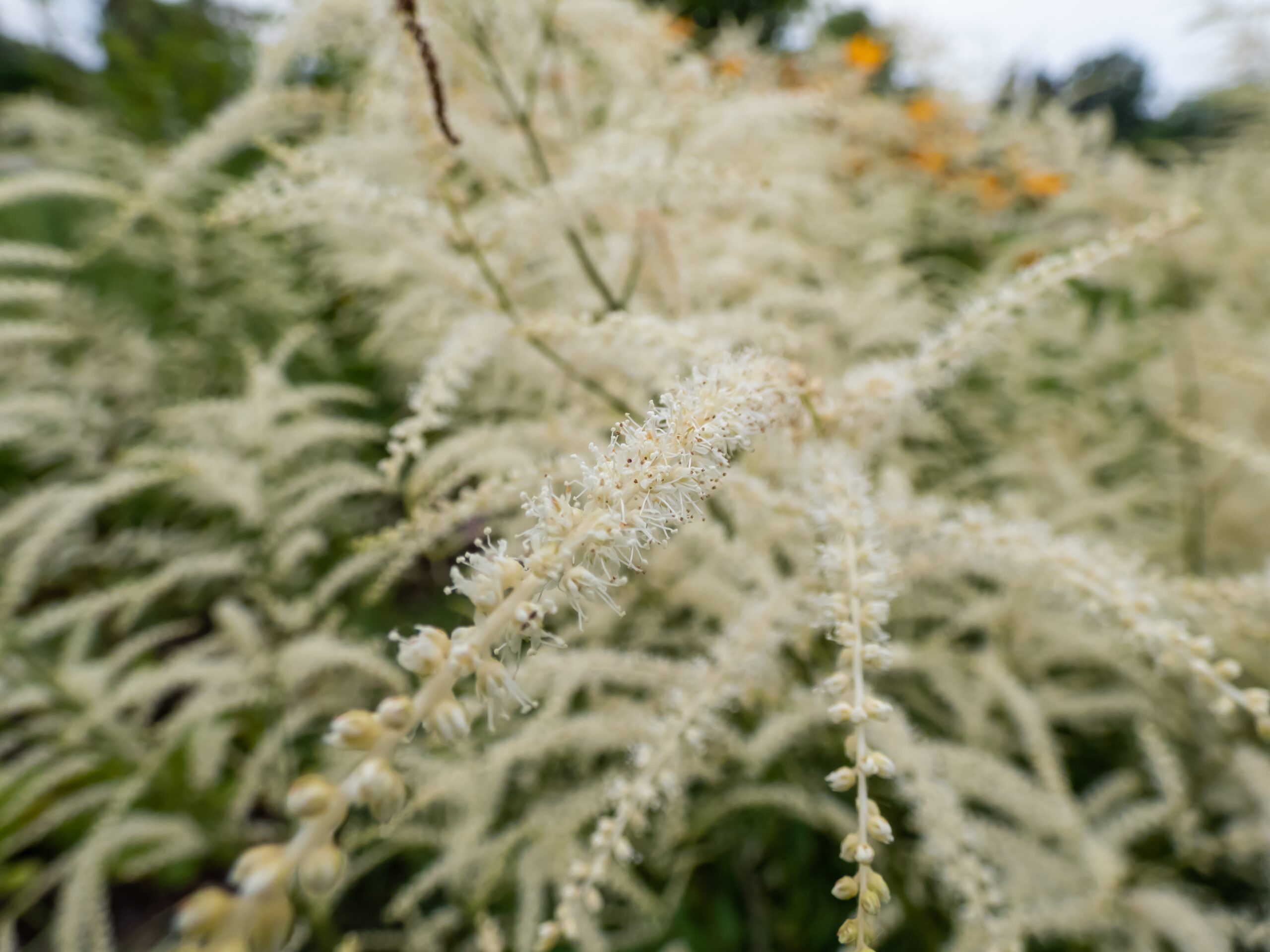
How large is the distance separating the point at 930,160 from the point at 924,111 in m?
0.33

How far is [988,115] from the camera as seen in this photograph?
131 inches

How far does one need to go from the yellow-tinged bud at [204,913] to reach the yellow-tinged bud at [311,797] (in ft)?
0.13

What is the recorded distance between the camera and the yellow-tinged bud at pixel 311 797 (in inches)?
12.8

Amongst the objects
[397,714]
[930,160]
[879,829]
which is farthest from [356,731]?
[930,160]

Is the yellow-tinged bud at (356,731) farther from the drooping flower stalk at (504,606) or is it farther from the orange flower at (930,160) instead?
the orange flower at (930,160)

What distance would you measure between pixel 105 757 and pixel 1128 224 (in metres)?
3.13

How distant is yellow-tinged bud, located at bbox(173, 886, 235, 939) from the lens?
29 cm

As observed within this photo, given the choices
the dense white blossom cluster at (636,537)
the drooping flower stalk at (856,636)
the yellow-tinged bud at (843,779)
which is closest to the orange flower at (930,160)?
the dense white blossom cluster at (636,537)

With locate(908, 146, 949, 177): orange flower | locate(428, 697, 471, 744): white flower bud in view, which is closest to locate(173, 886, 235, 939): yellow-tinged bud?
locate(428, 697, 471, 744): white flower bud

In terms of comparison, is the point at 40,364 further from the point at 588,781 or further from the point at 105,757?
the point at 588,781

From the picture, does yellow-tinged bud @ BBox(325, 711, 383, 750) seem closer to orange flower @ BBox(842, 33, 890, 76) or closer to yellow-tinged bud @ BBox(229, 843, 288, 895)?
yellow-tinged bud @ BBox(229, 843, 288, 895)

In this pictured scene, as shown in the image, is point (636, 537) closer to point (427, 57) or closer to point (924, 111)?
point (427, 57)

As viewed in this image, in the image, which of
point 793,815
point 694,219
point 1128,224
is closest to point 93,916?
point 793,815

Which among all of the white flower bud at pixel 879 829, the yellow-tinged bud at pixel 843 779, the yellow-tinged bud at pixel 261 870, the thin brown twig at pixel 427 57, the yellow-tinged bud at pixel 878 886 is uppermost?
the thin brown twig at pixel 427 57
